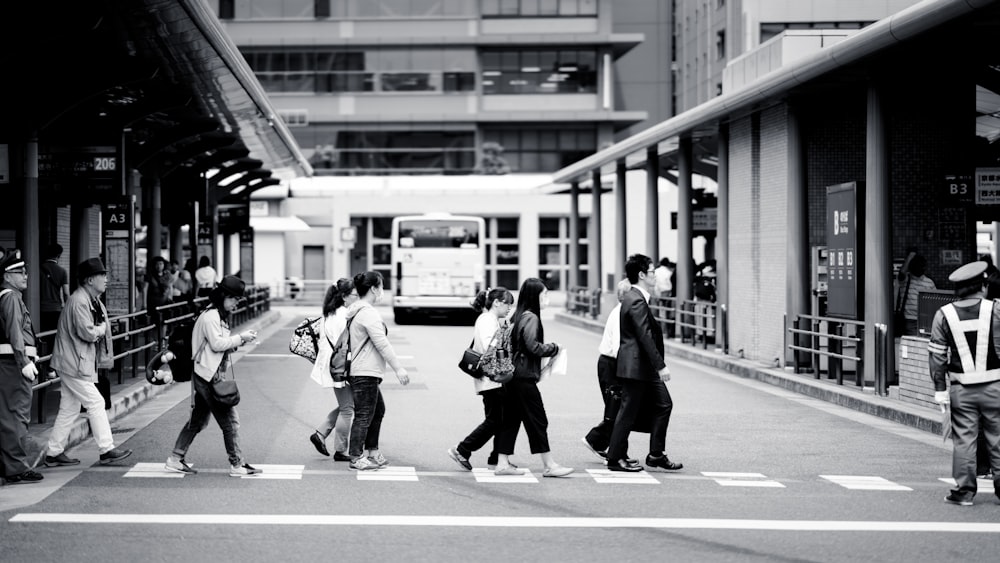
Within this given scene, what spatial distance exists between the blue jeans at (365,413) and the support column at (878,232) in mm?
7291

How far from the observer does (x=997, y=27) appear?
13391 mm

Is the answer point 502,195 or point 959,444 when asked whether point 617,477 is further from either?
point 502,195

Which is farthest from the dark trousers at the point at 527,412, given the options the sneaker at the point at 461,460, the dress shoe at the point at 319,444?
the dress shoe at the point at 319,444

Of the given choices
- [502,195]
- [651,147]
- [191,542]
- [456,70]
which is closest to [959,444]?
[191,542]

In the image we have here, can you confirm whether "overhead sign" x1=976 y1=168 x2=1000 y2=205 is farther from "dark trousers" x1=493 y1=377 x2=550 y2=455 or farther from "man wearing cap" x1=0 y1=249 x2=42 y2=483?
"man wearing cap" x1=0 y1=249 x2=42 y2=483

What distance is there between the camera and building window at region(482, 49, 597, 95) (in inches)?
2532

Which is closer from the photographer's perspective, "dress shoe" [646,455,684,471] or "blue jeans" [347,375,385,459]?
"blue jeans" [347,375,385,459]

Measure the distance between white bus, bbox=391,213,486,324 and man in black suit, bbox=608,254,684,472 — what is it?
23927mm

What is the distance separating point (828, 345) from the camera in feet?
58.3

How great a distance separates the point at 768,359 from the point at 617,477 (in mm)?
10420

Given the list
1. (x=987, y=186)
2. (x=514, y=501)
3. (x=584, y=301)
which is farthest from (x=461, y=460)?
(x=584, y=301)

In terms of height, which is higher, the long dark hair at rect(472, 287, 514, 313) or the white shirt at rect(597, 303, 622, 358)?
the long dark hair at rect(472, 287, 514, 313)

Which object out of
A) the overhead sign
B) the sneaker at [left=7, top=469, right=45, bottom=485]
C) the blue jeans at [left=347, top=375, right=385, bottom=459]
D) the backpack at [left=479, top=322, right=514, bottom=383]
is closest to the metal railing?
the overhead sign

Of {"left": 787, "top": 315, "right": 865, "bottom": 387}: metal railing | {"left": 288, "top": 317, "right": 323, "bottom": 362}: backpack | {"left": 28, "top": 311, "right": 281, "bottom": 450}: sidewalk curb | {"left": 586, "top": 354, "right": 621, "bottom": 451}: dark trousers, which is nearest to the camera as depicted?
{"left": 586, "top": 354, "right": 621, "bottom": 451}: dark trousers
